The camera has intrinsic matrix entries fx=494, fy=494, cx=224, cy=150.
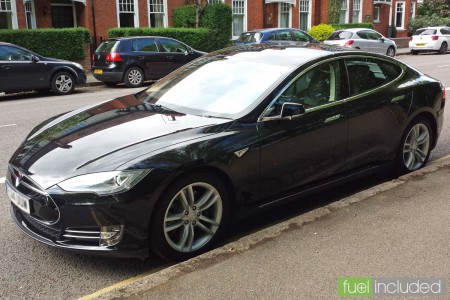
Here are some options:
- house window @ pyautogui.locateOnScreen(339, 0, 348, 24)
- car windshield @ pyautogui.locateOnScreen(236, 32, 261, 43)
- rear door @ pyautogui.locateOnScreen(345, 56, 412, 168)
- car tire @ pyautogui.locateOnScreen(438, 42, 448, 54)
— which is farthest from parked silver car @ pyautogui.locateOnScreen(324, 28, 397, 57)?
rear door @ pyautogui.locateOnScreen(345, 56, 412, 168)

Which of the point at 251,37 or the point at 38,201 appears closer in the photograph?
the point at 38,201

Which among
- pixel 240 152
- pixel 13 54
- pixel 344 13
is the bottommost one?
pixel 240 152

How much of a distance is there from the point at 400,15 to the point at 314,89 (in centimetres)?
3677

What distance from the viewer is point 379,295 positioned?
301 centimetres

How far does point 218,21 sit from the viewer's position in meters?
22.7

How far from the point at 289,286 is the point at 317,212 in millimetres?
1181

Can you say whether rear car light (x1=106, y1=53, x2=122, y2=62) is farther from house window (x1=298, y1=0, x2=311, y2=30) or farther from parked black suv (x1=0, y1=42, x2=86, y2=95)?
house window (x1=298, y1=0, x2=311, y2=30)

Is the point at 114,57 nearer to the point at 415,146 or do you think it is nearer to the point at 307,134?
the point at 415,146

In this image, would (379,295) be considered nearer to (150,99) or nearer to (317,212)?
(317,212)

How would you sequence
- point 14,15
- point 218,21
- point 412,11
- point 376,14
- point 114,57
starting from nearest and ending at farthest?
point 114,57 < point 14,15 < point 218,21 < point 376,14 < point 412,11

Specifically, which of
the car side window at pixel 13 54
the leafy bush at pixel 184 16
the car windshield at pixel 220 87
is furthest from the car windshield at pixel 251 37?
the car windshield at pixel 220 87

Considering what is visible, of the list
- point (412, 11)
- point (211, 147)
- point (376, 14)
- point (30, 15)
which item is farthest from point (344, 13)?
point (211, 147)

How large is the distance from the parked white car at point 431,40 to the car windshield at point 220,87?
87.0ft

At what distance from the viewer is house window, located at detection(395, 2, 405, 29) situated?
3738cm
